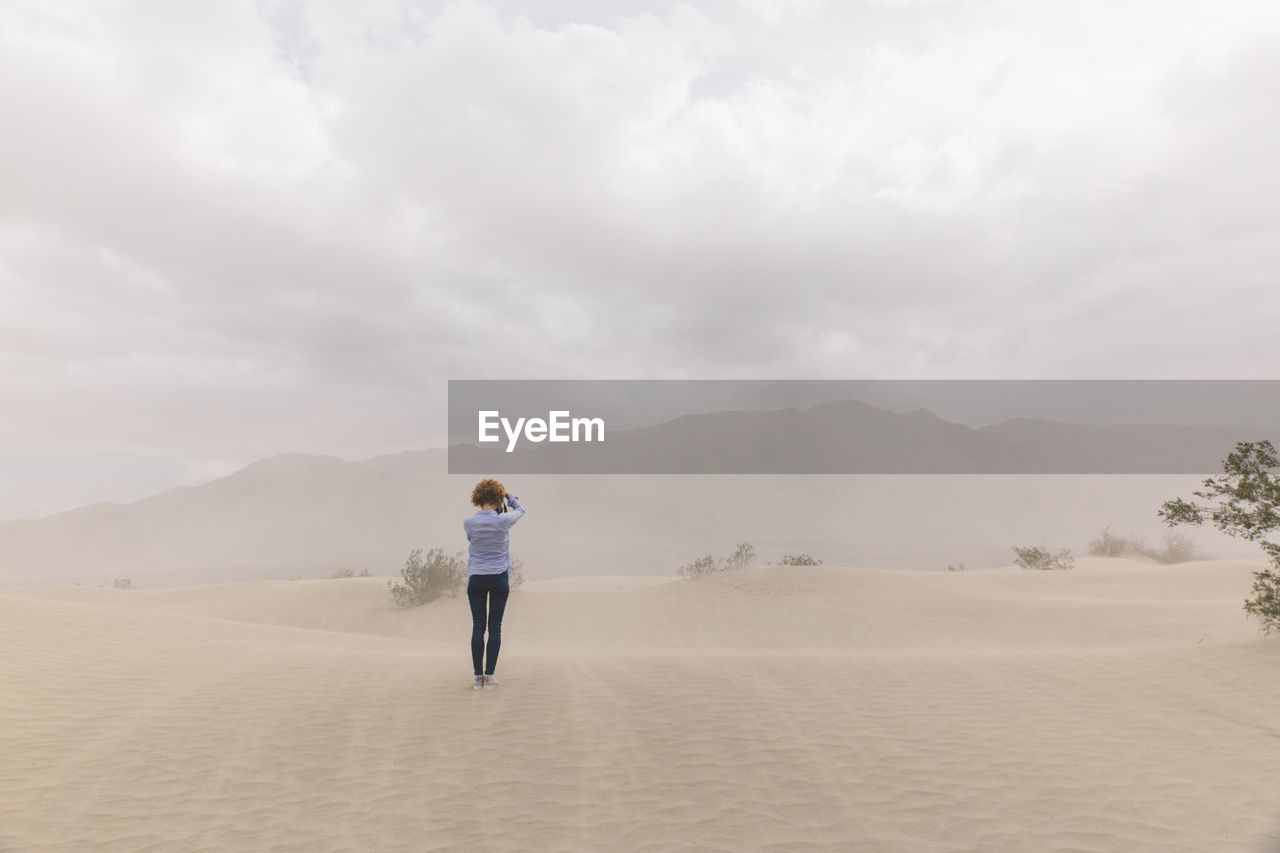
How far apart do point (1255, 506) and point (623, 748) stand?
10.9 metres

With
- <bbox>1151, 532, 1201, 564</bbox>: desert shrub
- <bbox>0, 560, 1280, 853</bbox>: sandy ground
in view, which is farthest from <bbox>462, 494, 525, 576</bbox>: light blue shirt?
<bbox>1151, 532, 1201, 564</bbox>: desert shrub

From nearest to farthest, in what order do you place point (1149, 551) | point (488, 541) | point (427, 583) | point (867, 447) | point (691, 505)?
point (488, 541)
point (427, 583)
point (1149, 551)
point (691, 505)
point (867, 447)

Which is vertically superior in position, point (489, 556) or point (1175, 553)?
point (489, 556)

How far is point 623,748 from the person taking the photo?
6715mm

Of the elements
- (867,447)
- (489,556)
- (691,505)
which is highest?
(867,447)

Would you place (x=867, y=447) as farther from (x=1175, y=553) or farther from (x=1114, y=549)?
(x=1175, y=553)

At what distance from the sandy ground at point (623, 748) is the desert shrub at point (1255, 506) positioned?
617 mm

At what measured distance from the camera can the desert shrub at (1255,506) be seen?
34.6 ft

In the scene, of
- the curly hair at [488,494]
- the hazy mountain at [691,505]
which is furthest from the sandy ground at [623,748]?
the hazy mountain at [691,505]

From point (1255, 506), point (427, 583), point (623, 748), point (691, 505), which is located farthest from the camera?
point (691, 505)

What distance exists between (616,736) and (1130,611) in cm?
1634

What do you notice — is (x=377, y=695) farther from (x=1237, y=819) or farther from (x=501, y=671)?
(x=1237, y=819)

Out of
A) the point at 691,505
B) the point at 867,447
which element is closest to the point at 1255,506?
the point at 691,505

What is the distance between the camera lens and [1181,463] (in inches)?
5787
